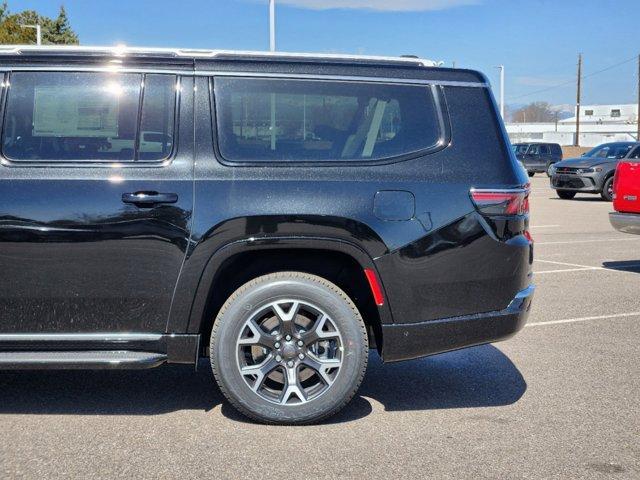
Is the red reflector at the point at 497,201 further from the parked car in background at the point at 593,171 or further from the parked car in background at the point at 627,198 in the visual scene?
the parked car in background at the point at 593,171

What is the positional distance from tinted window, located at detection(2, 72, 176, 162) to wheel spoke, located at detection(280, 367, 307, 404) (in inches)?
52.9

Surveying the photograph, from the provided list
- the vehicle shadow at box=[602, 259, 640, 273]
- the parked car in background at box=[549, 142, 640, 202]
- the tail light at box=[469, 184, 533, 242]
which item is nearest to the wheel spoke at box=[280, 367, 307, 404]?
the tail light at box=[469, 184, 533, 242]

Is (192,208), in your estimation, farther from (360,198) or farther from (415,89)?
(415,89)

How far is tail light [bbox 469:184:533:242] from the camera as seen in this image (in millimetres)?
4461

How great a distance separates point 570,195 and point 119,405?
21.7 m

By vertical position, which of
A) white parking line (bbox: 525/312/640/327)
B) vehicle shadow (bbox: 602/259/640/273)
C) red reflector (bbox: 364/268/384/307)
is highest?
red reflector (bbox: 364/268/384/307)

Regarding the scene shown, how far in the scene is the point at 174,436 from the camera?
13.9 feet

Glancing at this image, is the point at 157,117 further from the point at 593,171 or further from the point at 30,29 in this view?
the point at 30,29

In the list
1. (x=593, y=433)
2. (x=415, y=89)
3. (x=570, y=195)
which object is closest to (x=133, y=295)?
(x=415, y=89)

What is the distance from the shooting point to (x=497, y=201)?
4.48 metres

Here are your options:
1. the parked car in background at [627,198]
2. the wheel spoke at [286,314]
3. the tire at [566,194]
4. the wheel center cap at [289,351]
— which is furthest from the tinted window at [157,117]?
the tire at [566,194]

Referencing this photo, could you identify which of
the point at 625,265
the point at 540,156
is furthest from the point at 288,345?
the point at 540,156

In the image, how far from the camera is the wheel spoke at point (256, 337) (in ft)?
14.2

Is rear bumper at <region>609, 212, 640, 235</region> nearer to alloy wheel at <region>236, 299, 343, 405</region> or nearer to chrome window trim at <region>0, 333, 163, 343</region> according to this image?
alloy wheel at <region>236, 299, 343, 405</region>
